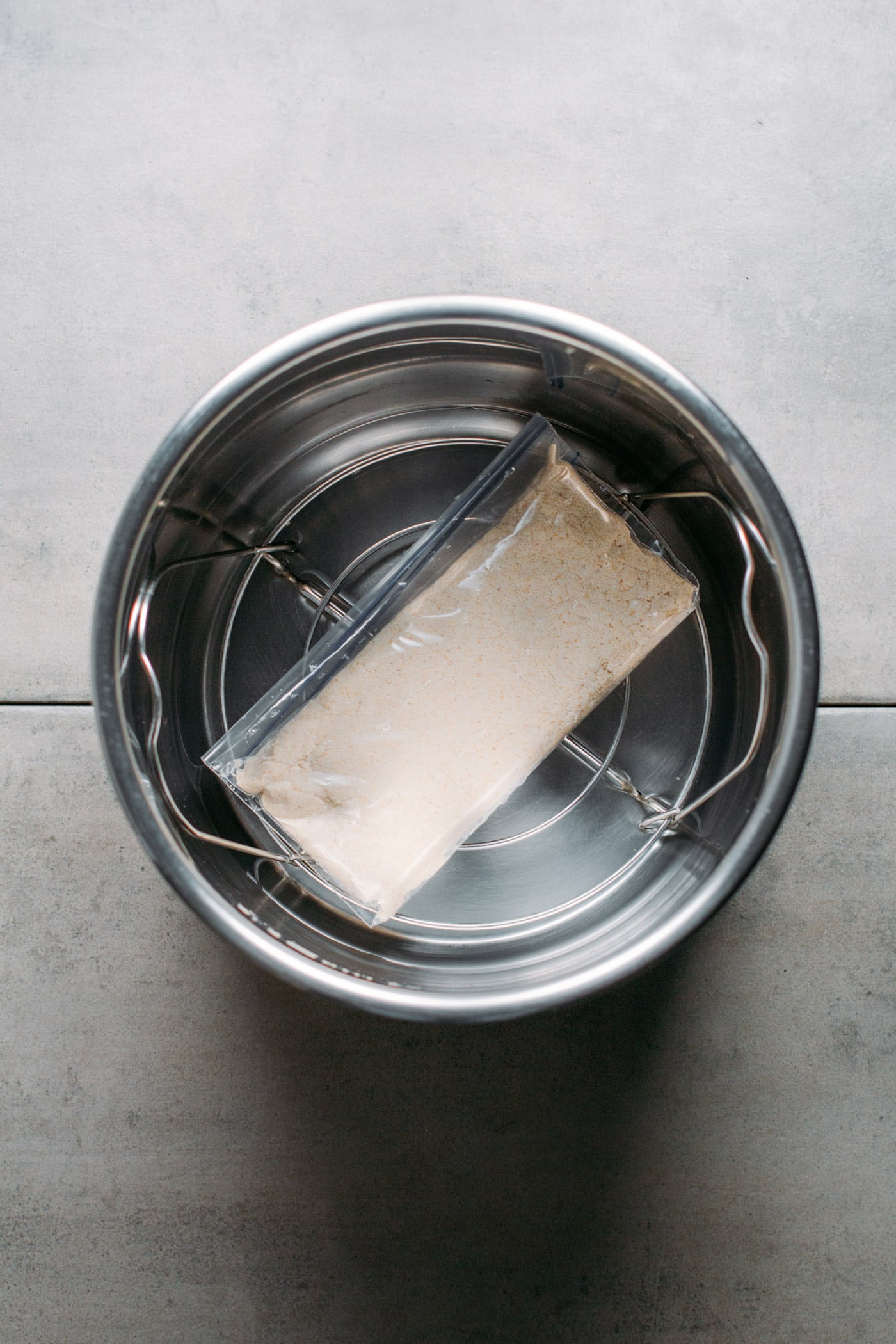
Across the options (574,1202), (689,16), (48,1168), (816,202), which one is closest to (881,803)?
(574,1202)

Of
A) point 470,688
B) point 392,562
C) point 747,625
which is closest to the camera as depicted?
point 747,625

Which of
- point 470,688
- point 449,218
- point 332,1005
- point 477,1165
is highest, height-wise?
point 449,218

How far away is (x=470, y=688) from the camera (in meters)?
0.78

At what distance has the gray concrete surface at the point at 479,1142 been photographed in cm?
89

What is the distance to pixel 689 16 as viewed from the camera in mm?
921

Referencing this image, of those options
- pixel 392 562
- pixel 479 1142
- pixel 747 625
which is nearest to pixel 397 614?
pixel 392 562

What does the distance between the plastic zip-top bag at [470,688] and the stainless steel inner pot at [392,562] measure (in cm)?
6

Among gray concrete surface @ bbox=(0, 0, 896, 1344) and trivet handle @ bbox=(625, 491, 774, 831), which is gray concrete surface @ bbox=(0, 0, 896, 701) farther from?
trivet handle @ bbox=(625, 491, 774, 831)

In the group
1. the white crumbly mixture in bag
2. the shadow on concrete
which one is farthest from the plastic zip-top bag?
the shadow on concrete

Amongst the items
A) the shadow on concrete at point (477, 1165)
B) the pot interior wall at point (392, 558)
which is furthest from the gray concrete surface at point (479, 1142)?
the pot interior wall at point (392, 558)

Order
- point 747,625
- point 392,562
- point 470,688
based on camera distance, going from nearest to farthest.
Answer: point 747,625 < point 470,688 < point 392,562

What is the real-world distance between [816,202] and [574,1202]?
1.10 metres

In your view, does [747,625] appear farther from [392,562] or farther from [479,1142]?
[479,1142]

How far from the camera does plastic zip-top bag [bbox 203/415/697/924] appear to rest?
0.78 m
